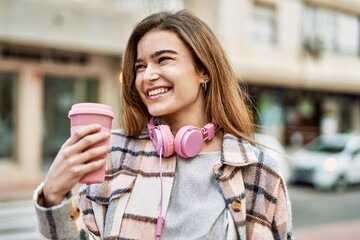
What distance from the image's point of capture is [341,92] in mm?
25797

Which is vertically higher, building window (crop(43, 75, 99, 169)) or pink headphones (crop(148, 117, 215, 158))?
building window (crop(43, 75, 99, 169))

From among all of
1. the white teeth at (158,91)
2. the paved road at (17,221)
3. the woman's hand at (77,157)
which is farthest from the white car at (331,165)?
the woman's hand at (77,157)

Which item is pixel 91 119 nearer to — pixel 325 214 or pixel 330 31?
pixel 325 214

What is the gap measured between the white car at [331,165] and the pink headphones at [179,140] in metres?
13.4

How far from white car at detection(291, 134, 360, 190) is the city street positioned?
52cm

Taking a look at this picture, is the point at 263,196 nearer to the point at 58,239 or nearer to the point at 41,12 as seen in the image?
the point at 58,239

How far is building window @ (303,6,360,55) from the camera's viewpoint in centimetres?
2306

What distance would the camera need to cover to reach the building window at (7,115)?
15145mm

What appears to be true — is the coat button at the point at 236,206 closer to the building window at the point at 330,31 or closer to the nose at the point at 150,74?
the nose at the point at 150,74

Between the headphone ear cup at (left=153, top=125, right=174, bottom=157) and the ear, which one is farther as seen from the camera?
the ear

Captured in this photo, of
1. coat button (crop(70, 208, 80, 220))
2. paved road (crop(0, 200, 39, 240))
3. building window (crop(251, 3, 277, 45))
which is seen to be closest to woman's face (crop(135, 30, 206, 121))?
coat button (crop(70, 208, 80, 220))

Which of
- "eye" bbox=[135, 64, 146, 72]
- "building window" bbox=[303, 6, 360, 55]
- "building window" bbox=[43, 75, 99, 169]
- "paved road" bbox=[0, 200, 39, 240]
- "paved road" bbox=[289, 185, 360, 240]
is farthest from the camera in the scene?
"building window" bbox=[303, 6, 360, 55]

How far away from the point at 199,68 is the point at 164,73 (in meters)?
0.18

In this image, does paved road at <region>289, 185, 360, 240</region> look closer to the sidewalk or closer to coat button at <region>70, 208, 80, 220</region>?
the sidewalk
